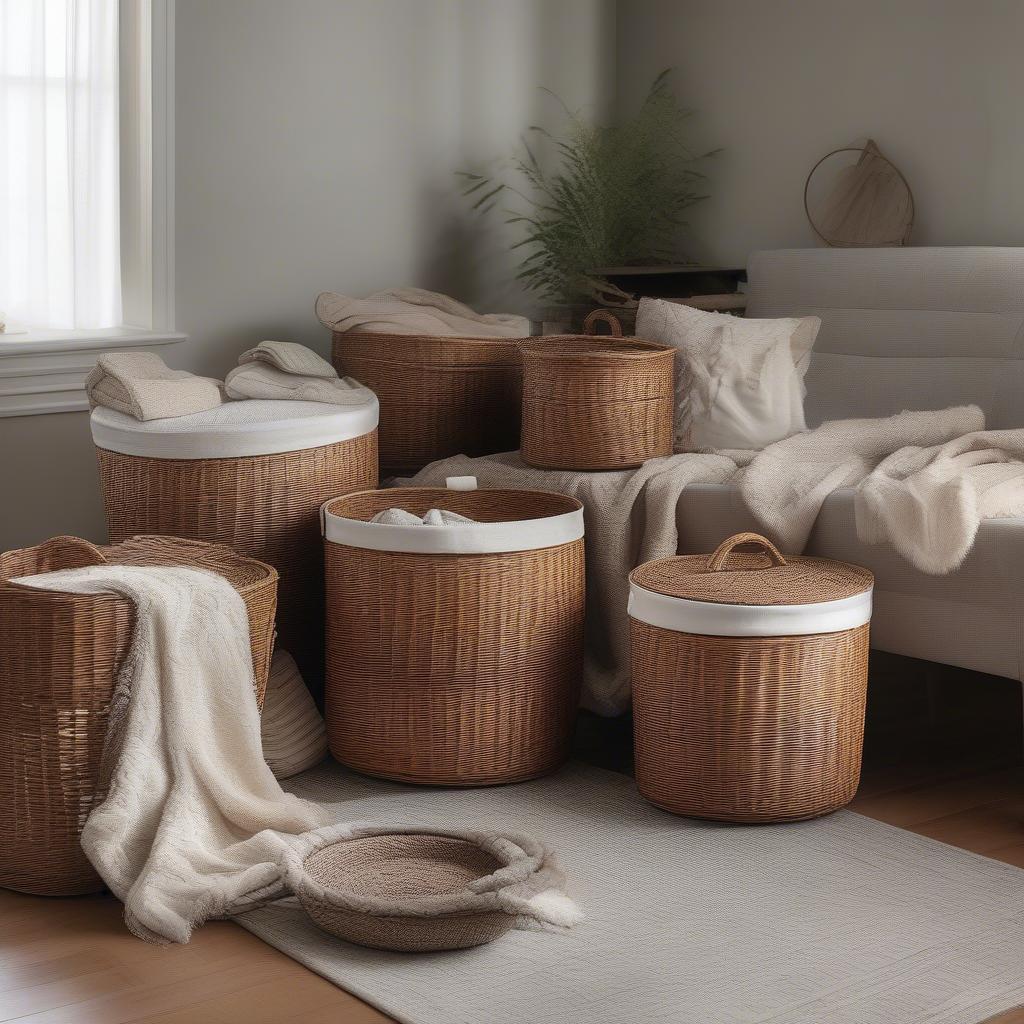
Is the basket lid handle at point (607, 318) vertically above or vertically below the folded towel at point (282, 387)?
above

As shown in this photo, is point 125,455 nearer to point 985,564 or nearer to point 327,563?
point 327,563

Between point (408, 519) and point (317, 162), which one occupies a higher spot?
point (317, 162)

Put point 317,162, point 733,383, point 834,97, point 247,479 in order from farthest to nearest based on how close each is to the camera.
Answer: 1. point 834,97
2. point 317,162
3. point 733,383
4. point 247,479

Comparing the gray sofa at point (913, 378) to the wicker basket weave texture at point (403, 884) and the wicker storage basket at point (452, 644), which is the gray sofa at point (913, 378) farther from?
the wicker basket weave texture at point (403, 884)

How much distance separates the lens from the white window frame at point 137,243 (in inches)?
119

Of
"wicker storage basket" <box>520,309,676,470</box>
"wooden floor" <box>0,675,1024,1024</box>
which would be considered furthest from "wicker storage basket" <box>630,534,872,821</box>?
"wicker storage basket" <box>520,309,676,470</box>

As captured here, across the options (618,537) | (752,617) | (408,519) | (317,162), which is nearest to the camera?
(752,617)

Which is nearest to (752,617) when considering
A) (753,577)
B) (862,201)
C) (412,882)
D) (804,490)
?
(753,577)

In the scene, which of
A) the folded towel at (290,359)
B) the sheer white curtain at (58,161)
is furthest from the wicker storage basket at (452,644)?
the sheer white curtain at (58,161)

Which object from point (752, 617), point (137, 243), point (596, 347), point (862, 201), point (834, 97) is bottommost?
point (752, 617)

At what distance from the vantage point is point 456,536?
2.38m

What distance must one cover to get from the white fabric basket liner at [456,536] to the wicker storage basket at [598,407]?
36cm

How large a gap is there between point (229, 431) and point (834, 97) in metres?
1.84

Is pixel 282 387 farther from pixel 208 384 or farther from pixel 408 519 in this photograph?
pixel 408 519
